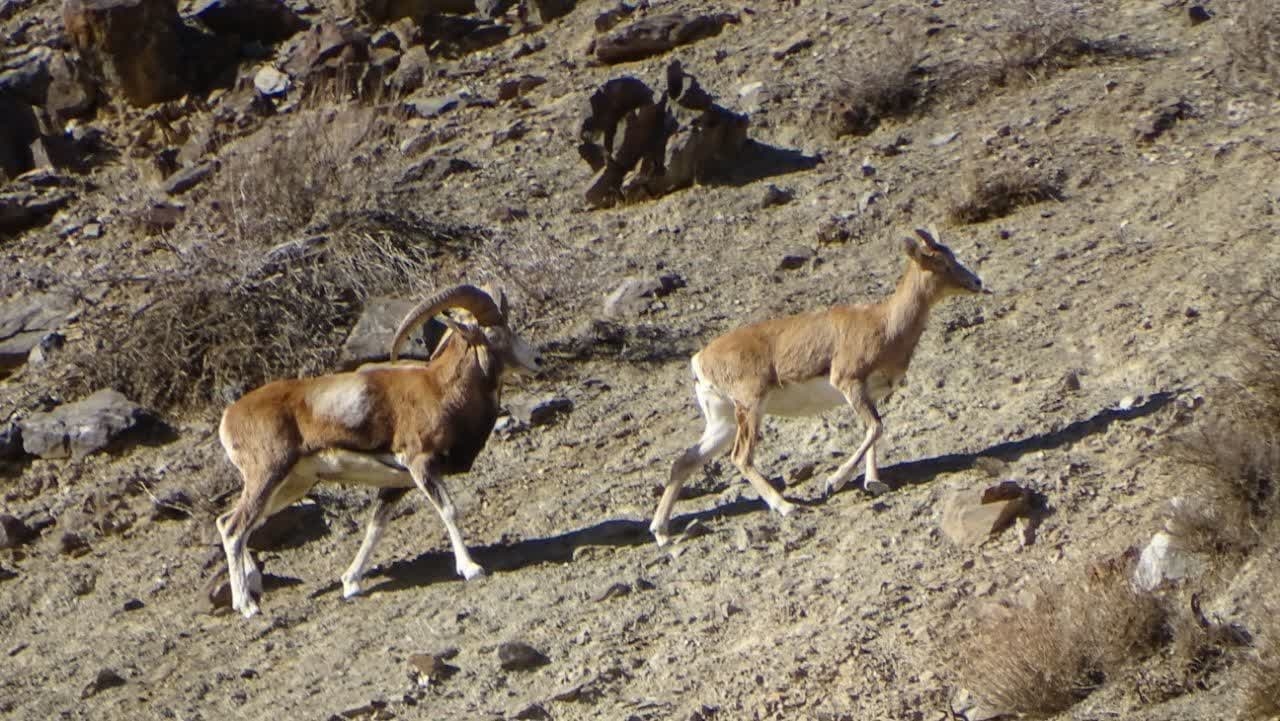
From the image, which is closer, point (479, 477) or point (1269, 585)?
point (1269, 585)

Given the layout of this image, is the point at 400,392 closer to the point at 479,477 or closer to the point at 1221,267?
the point at 479,477

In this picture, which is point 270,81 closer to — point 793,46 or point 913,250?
point 793,46

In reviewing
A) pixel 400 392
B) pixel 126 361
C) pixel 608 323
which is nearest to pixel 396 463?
pixel 400 392

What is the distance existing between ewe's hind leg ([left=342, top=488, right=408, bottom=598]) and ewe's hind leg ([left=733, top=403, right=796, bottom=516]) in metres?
2.23

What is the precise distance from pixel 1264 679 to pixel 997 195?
9.63m

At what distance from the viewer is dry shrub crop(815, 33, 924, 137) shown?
64.0 feet

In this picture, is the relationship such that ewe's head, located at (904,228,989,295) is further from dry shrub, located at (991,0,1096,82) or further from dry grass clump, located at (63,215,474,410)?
dry shrub, located at (991,0,1096,82)

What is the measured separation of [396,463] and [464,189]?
8.25 metres

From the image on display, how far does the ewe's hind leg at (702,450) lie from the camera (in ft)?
38.7

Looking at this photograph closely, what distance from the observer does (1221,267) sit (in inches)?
555

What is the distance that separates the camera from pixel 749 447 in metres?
11.9

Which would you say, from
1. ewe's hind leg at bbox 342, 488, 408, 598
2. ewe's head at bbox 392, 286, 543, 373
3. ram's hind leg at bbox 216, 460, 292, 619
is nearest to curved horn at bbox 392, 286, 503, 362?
ewe's head at bbox 392, 286, 543, 373

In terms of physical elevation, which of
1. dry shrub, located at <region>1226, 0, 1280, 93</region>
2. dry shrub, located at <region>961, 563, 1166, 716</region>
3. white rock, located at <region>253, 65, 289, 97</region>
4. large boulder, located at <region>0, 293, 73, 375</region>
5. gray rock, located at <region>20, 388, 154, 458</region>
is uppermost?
dry shrub, located at <region>961, 563, 1166, 716</region>

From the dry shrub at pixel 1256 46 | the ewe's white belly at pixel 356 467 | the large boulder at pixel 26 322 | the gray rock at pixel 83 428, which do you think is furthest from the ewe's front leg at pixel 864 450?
the large boulder at pixel 26 322
